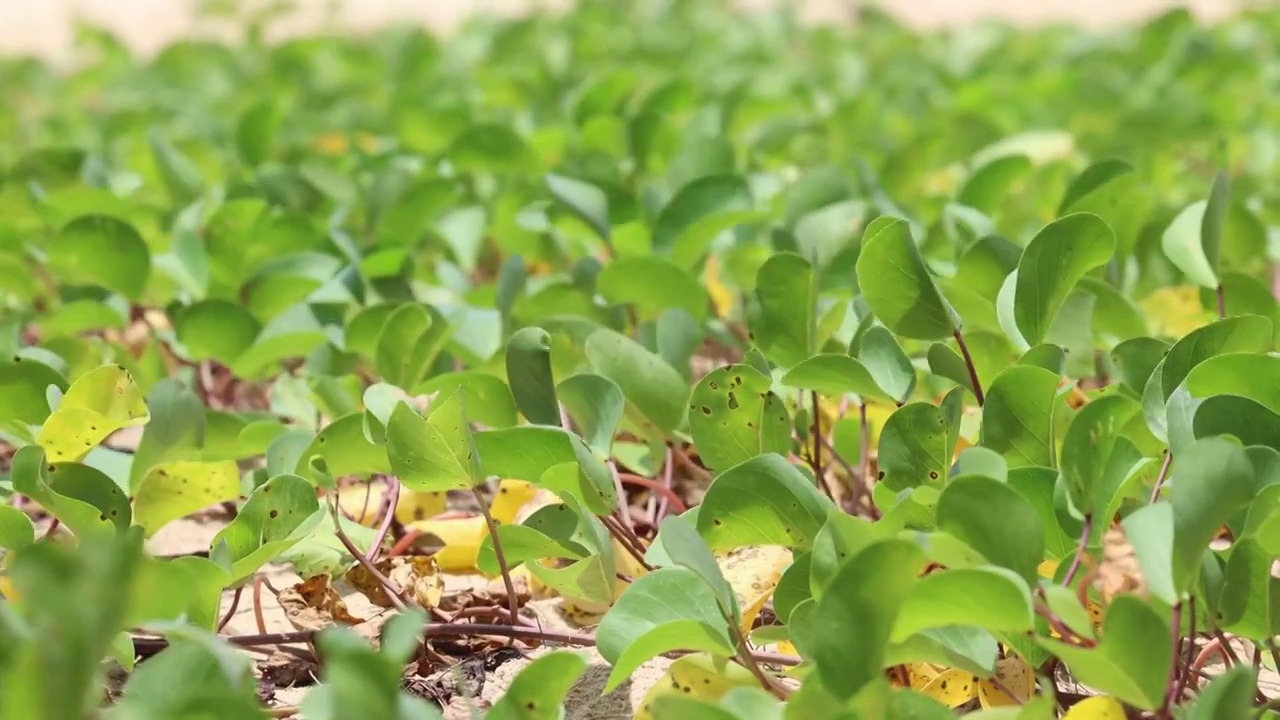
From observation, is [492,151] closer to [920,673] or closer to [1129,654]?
[920,673]

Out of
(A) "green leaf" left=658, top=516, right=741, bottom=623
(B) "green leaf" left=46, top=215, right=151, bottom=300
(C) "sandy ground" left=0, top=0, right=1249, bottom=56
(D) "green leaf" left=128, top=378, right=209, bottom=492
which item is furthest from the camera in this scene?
(C) "sandy ground" left=0, top=0, right=1249, bottom=56

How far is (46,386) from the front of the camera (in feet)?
4.30

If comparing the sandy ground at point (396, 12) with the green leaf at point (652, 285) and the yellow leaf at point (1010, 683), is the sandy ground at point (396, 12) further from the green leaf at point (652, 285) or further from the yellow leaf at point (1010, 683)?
the yellow leaf at point (1010, 683)

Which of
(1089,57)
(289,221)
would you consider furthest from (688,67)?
(289,221)

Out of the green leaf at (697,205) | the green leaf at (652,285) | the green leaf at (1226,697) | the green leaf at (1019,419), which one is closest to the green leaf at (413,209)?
the green leaf at (697,205)

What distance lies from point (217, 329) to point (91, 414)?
1.40 feet

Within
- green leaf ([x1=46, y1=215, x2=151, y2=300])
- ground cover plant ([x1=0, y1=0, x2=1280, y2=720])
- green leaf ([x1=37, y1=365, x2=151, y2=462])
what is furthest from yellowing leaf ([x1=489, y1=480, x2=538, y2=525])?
green leaf ([x1=46, y1=215, x2=151, y2=300])

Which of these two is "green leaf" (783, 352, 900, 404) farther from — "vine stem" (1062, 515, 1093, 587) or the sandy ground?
the sandy ground

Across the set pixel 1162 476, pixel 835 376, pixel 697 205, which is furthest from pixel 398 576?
pixel 697 205

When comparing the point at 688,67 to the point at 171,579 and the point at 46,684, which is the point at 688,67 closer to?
the point at 171,579

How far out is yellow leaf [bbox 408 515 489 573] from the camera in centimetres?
135

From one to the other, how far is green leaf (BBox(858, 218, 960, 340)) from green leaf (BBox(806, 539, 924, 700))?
1.22ft

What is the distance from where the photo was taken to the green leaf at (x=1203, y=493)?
86cm

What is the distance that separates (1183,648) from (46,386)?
92cm
